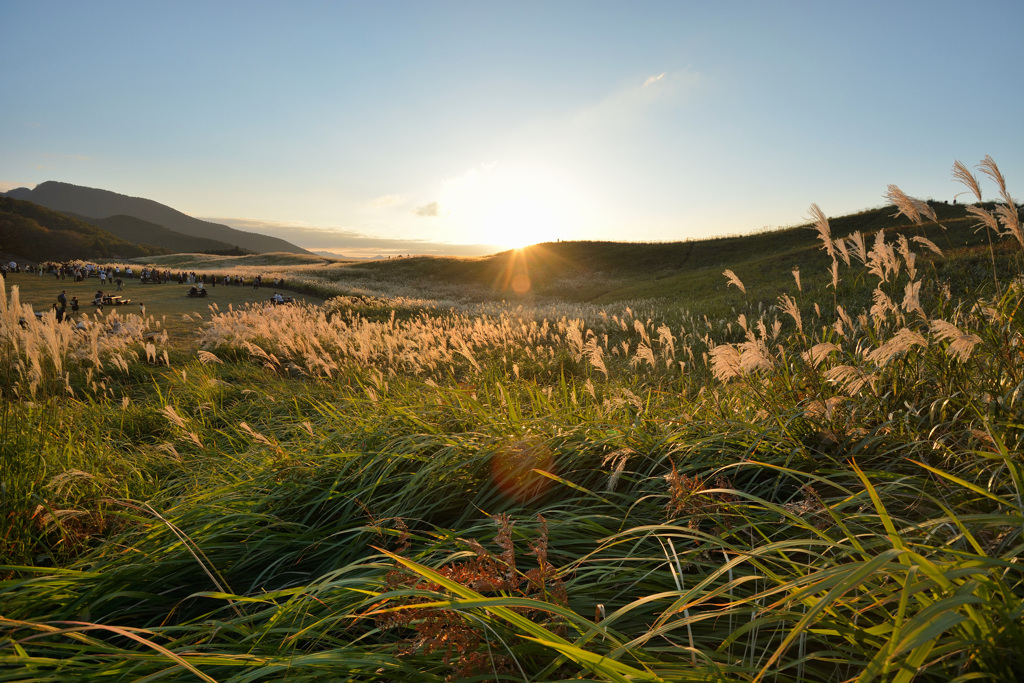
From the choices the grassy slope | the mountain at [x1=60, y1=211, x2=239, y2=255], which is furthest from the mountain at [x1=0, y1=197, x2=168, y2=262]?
the grassy slope

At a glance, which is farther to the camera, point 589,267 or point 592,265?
point 592,265

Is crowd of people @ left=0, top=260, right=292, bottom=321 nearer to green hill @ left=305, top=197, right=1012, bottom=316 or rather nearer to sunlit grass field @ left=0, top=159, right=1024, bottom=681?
green hill @ left=305, top=197, right=1012, bottom=316

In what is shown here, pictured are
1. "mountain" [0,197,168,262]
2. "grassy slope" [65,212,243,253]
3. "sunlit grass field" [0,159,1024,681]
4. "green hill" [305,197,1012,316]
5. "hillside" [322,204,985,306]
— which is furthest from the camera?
"grassy slope" [65,212,243,253]

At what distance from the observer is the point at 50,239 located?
64.9m

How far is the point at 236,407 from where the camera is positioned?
18.4 feet

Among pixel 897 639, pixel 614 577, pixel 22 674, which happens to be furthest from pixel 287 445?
pixel 897 639

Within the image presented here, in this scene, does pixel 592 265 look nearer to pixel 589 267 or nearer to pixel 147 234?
pixel 589 267

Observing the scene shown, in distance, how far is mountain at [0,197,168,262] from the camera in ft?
160

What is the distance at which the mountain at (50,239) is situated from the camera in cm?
4866

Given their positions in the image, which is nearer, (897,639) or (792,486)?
(897,639)

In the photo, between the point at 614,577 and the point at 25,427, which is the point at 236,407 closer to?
the point at 25,427

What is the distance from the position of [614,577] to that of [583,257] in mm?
54125

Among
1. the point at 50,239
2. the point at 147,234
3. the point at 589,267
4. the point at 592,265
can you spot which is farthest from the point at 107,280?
the point at 147,234

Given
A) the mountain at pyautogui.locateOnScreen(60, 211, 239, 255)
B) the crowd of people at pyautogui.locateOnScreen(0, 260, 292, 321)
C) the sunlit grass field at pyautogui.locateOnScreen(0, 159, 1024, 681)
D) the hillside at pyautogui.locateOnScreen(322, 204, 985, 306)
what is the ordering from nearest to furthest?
the sunlit grass field at pyautogui.locateOnScreen(0, 159, 1024, 681) → the crowd of people at pyautogui.locateOnScreen(0, 260, 292, 321) → the hillside at pyautogui.locateOnScreen(322, 204, 985, 306) → the mountain at pyautogui.locateOnScreen(60, 211, 239, 255)
